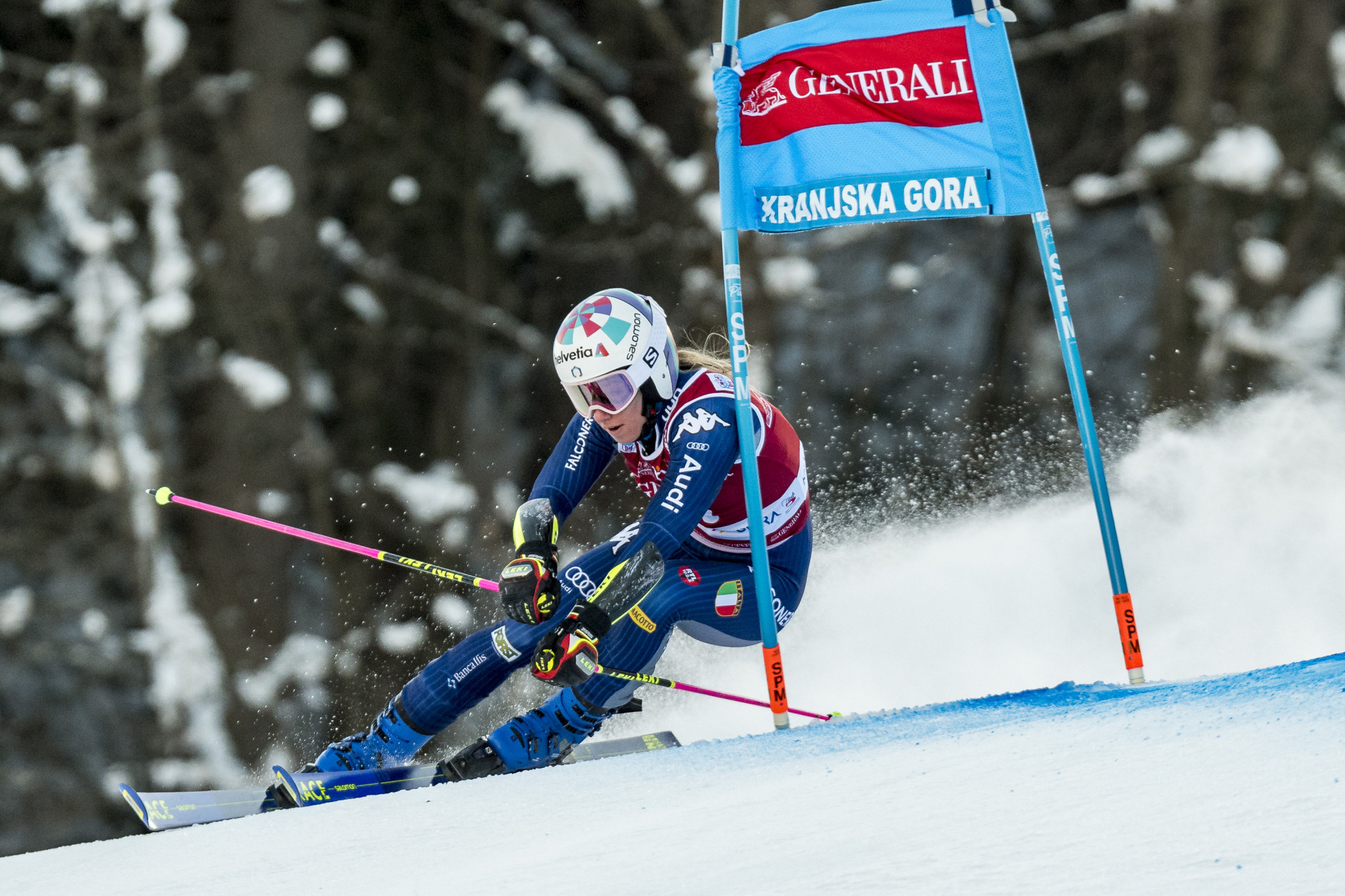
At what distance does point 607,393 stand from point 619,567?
1.46ft

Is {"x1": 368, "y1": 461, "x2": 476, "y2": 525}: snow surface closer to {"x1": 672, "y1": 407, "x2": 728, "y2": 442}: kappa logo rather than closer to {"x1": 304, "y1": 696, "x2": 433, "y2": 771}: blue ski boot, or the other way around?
{"x1": 304, "y1": 696, "x2": 433, "y2": 771}: blue ski boot

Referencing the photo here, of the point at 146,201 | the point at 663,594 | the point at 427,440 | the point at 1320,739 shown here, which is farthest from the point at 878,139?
the point at 146,201

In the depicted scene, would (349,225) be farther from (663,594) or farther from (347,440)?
(663,594)

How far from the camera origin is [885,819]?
1762 mm

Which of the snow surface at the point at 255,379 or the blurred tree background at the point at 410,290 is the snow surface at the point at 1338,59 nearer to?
the blurred tree background at the point at 410,290

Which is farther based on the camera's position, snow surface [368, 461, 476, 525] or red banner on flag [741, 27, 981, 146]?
snow surface [368, 461, 476, 525]

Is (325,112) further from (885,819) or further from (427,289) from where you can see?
(885,819)

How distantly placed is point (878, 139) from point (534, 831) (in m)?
1.96

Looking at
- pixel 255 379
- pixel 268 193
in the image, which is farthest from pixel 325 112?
pixel 255 379

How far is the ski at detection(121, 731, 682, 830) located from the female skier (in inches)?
2.8

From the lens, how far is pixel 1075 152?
7.70m

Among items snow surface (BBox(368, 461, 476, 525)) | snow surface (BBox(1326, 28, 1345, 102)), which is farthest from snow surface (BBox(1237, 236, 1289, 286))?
snow surface (BBox(368, 461, 476, 525))

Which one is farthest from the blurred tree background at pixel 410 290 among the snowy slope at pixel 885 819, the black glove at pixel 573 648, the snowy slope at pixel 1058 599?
the snowy slope at pixel 885 819

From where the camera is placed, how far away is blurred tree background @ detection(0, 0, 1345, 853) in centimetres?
735
